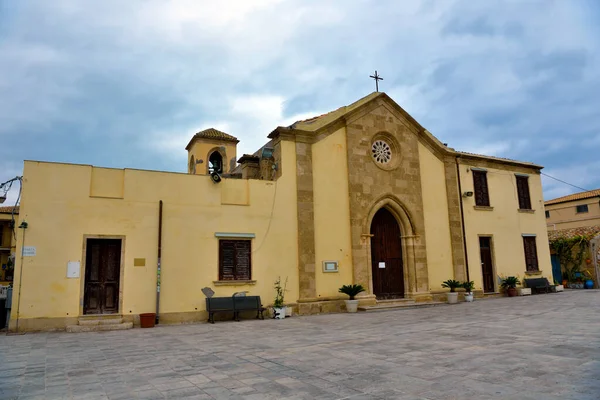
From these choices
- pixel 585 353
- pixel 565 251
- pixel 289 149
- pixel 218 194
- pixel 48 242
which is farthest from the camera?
pixel 565 251

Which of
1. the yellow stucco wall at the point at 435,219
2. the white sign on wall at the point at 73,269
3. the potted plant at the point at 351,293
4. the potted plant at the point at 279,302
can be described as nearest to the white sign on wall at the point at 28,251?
the white sign on wall at the point at 73,269

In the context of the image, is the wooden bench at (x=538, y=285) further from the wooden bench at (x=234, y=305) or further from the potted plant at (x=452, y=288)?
the wooden bench at (x=234, y=305)

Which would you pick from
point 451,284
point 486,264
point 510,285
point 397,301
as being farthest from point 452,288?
point 510,285

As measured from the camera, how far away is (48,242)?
1145 cm

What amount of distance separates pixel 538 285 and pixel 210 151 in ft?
61.3

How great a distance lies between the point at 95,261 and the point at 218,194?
3.98 m

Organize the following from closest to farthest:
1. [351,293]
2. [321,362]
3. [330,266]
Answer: [321,362]
[351,293]
[330,266]

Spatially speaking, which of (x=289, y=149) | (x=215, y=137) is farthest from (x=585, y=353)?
(x=215, y=137)

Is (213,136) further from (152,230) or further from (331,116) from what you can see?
(152,230)

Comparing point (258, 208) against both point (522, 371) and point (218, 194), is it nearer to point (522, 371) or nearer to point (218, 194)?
point (218, 194)

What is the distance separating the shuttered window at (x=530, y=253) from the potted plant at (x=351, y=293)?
33.5 ft

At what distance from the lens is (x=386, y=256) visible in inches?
648

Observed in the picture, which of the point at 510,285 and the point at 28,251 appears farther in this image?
the point at 510,285

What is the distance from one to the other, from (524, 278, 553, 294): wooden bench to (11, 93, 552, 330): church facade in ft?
1.87
